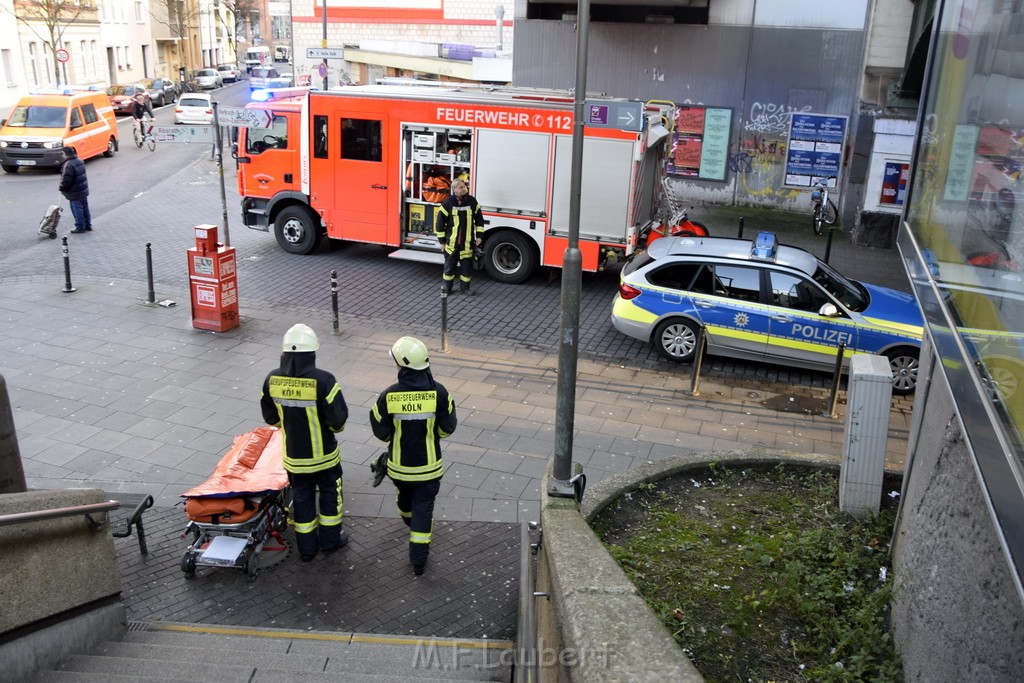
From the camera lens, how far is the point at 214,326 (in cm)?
1227

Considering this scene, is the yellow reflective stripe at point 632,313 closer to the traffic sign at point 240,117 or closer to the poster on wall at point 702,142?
the traffic sign at point 240,117

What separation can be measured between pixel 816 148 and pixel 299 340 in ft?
55.0

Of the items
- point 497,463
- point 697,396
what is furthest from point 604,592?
point 697,396

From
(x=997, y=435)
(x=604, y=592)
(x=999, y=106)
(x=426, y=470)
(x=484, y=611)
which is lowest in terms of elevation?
(x=484, y=611)

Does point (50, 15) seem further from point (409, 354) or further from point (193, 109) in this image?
point (409, 354)

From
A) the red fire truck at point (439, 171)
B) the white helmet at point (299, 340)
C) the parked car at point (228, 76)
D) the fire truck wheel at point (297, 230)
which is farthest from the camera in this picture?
the parked car at point (228, 76)

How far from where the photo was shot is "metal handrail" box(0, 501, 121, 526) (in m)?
4.84

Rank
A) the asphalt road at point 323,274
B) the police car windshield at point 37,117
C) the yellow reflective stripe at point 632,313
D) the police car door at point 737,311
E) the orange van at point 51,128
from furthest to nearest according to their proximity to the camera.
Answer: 1. the police car windshield at point 37,117
2. the orange van at point 51,128
3. the asphalt road at point 323,274
4. the yellow reflective stripe at point 632,313
5. the police car door at point 737,311

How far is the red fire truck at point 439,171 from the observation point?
14219 mm

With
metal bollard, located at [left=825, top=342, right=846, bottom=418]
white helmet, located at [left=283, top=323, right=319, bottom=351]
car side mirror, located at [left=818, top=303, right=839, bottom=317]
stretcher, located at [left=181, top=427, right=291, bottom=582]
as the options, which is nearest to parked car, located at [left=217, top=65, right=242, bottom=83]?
car side mirror, located at [left=818, top=303, right=839, bottom=317]

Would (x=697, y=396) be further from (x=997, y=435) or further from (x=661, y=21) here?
(x=661, y=21)

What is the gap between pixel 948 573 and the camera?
152 inches

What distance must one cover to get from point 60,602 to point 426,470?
252 cm

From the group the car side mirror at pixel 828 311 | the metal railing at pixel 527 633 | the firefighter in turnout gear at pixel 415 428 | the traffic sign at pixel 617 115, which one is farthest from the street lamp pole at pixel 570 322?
the car side mirror at pixel 828 311
